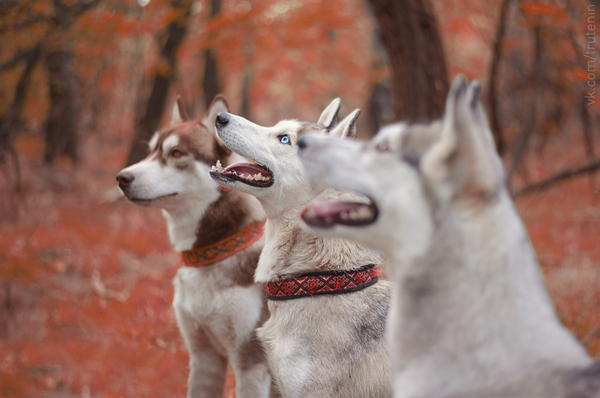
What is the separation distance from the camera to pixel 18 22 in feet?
19.1

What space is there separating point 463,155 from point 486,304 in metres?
0.52

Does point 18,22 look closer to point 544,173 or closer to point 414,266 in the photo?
point 414,266

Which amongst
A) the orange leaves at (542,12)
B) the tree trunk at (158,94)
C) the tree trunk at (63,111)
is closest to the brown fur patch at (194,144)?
the orange leaves at (542,12)

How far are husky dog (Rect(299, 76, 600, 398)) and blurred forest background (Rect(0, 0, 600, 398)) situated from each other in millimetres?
3241

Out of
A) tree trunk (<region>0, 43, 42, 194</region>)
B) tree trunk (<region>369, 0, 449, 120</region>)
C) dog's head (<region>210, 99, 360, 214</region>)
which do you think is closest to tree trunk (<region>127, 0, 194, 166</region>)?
tree trunk (<region>0, 43, 42, 194</region>)

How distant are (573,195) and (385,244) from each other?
9.89m

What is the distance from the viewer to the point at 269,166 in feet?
8.63

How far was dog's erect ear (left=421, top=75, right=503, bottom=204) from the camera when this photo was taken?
57.5 inches

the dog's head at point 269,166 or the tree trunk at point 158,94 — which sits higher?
the dog's head at point 269,166

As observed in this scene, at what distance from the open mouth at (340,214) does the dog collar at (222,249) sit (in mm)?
1271

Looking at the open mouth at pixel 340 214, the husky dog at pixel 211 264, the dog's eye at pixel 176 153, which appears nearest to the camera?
the open mouth at pixel 340 214

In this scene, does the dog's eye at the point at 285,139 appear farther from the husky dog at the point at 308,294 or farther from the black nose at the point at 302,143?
the black nose at the point at 302,143

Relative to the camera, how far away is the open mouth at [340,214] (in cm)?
174

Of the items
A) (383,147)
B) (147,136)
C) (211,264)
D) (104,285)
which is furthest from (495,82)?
(147,136)
